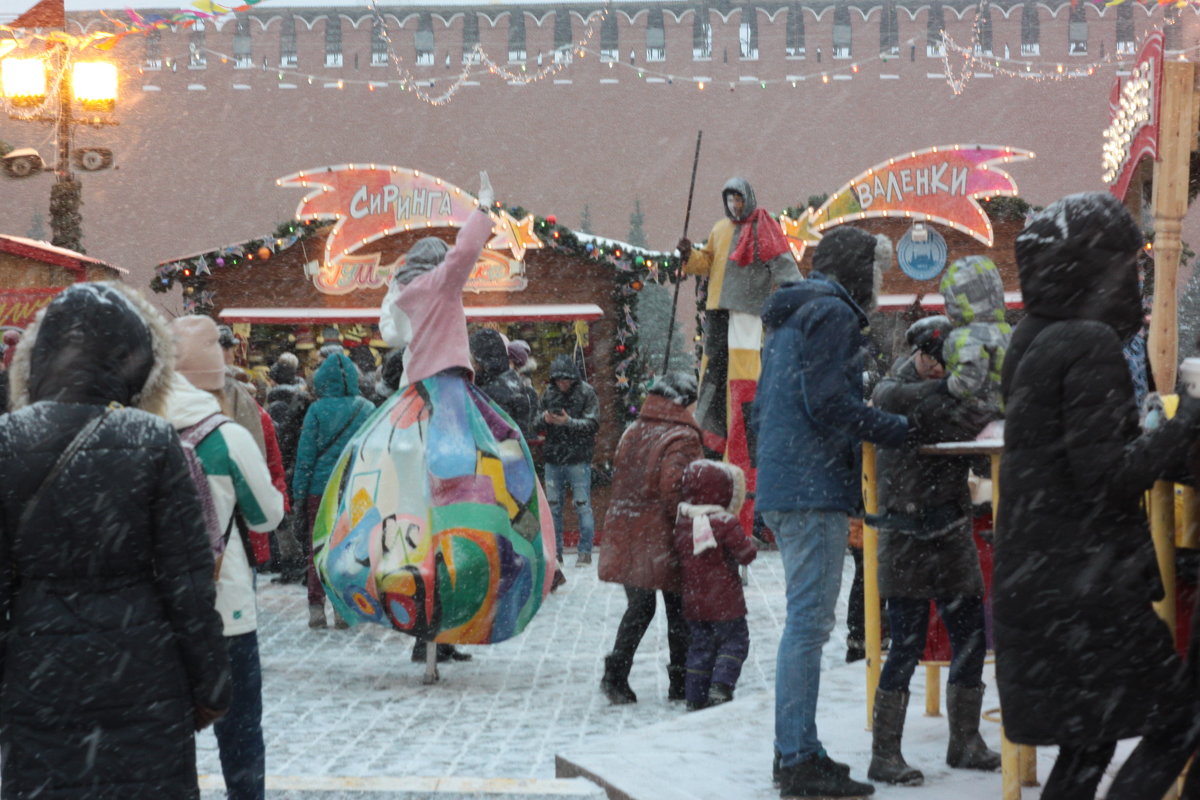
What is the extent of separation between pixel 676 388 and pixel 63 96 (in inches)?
381

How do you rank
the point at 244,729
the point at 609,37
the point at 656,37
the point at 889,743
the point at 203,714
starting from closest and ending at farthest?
1. the point at 203,714
2. the point at 244,729
3. the point at 889,743
4. the point at 656,37
5. the point at 609,37

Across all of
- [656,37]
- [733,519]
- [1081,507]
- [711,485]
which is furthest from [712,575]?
[656,37]

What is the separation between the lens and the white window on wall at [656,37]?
33528mm

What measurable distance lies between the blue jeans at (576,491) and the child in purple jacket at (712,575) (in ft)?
19.2

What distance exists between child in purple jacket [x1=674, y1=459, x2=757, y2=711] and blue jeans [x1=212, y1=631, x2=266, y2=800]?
2.86 meters

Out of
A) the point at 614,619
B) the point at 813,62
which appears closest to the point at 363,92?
the point at 813,62

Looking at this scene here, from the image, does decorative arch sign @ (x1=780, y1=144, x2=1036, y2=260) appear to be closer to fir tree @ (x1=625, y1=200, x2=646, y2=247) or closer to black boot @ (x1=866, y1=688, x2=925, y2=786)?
black boot @ (x1=866, y1=688, x2=925, y2=786)

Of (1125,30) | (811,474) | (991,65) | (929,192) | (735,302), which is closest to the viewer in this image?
(811,474)

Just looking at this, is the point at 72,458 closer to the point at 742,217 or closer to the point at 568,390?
the point at 742,217

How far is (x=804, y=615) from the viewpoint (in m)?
4.59

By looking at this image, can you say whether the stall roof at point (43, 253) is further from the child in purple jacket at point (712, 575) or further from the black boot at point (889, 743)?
the black boot at point (889, 743)

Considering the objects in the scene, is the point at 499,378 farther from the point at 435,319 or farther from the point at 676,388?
the point at 435,319

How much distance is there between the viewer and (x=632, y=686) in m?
7.58

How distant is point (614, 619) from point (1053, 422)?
22.1ft
